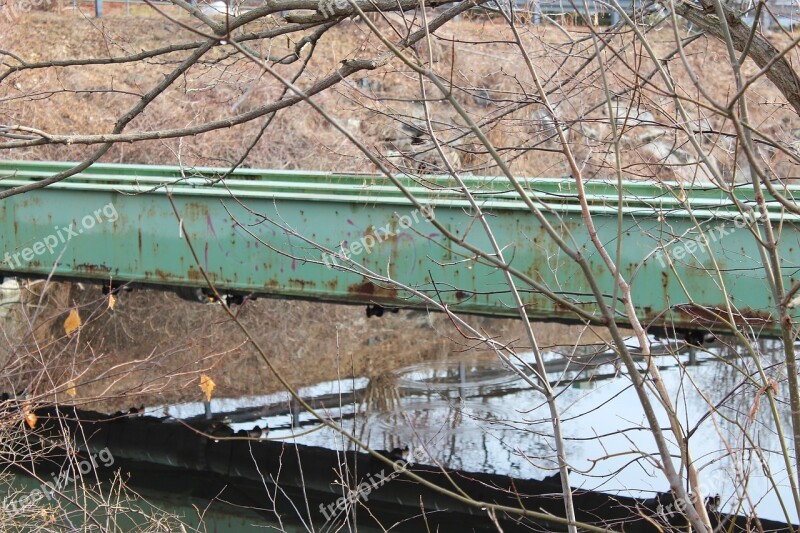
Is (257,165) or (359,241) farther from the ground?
Answer: (257,165)

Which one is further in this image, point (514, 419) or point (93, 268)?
point (514, 419)

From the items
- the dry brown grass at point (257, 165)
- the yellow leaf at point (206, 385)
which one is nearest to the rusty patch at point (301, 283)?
the yellow leaf at point (206, 385)

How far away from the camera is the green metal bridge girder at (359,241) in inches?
218

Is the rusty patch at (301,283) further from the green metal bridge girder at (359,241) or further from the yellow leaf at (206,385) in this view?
the yellow leaf at (206,385)

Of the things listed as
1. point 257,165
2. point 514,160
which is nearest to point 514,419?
point 514,160

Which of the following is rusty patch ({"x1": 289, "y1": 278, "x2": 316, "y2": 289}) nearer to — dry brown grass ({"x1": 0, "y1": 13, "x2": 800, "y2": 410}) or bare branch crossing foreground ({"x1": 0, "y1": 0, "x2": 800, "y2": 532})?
bare branch crossing foreground ({"x1": 0, "y1": 0, "x2": 800, "y2": 532})

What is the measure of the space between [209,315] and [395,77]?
22.7 ft

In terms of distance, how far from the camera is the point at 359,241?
650cm

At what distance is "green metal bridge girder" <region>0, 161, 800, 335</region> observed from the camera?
554cm

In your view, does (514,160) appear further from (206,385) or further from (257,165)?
(257,165)

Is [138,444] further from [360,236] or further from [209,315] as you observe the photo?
[360,236]

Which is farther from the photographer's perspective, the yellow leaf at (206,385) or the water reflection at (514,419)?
the water reflection at (514,419)

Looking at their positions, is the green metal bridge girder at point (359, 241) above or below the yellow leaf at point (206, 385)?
above

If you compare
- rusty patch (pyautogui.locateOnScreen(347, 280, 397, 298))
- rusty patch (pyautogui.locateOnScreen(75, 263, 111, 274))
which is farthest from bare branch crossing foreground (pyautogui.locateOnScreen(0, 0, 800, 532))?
rusty patch (pyautogui.locateOnScreen(75, 263, 111, 274))
